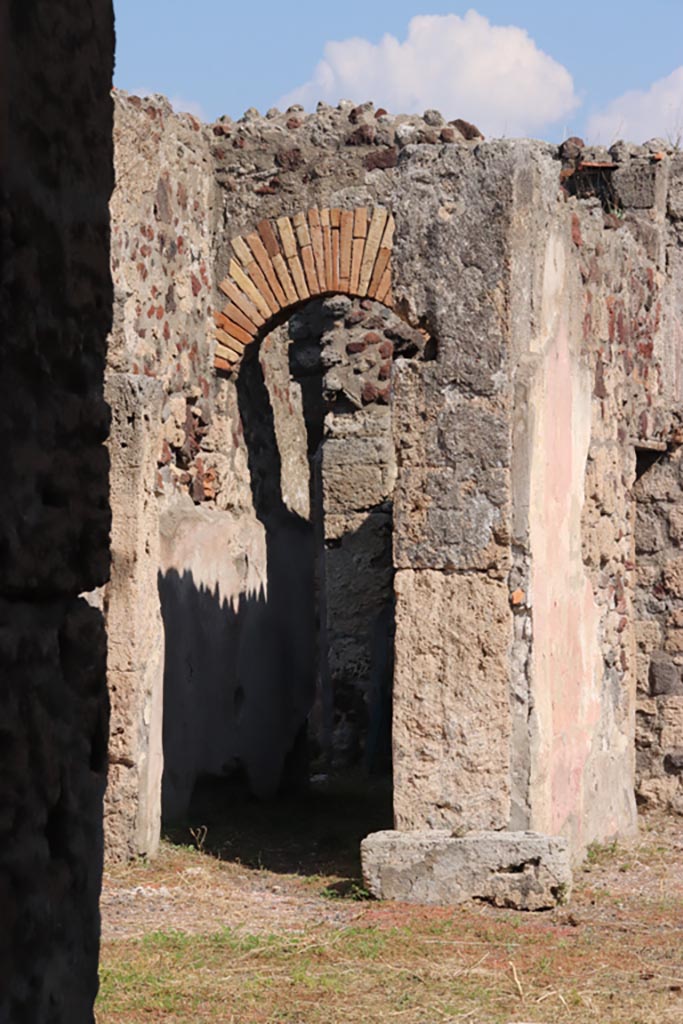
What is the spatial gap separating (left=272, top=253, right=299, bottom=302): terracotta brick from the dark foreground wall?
26.5 feet

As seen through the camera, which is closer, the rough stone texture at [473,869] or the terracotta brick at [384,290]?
the rough stone texture at [473,869]

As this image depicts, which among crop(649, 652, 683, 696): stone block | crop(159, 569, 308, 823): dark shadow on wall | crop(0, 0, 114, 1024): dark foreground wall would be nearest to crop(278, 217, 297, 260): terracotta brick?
crop(159, 569, 308, 823): dark shadow on wall

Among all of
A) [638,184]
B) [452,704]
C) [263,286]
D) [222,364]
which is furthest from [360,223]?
[452,704]

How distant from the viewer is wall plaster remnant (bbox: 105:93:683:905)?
6316 mm

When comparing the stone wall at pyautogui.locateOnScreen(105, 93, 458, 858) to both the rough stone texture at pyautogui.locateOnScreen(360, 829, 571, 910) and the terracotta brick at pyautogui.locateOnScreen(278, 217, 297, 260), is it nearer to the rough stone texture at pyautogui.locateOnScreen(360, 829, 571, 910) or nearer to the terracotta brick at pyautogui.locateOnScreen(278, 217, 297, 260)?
the terracotta brick at pyautogui.locateOnScreen(278, 217, 297, 260)

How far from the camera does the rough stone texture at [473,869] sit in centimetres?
600

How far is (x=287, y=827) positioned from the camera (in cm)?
841

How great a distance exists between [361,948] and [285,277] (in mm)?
5646

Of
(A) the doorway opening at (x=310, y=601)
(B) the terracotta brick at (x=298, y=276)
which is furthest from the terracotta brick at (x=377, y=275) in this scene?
(A) the doorway opening at (x=310, y=601)

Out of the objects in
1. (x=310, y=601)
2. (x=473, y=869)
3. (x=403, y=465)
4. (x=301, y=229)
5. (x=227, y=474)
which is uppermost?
(x=301, y=229)

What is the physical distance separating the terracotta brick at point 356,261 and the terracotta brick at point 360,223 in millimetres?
34

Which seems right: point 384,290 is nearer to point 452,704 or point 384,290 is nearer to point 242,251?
point 242,251

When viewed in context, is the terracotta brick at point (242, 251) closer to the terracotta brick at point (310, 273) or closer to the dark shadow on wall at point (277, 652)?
the terracotta brick at point (310, 273)

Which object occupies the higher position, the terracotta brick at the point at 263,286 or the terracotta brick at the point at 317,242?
the terracotta brick at the point at 317,242
